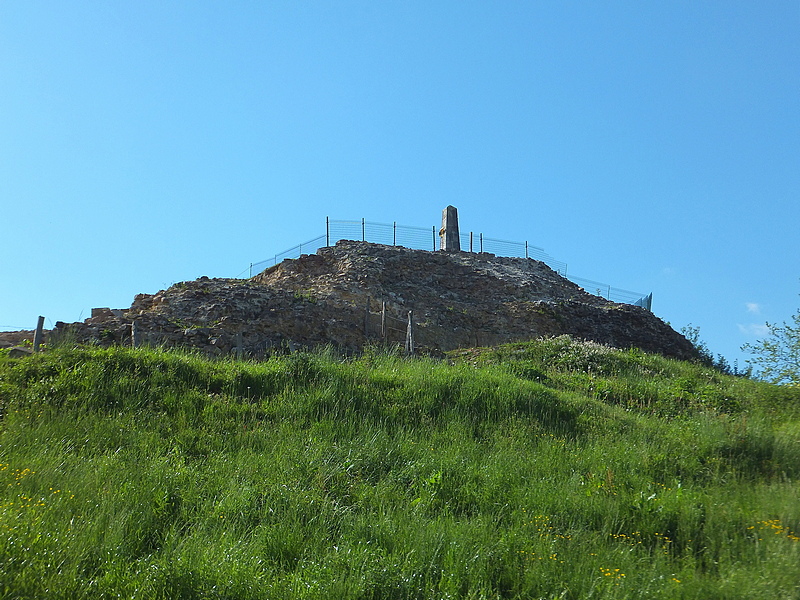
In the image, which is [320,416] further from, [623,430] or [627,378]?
[627,378]

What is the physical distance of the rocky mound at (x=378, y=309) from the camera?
1772 cm

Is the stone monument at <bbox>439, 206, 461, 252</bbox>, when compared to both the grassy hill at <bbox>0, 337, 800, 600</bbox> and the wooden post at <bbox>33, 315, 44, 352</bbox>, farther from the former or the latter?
the wooden post at <bbox>33, 315, 44, 352</bbox>

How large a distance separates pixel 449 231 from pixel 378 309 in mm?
11492

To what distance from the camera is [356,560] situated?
19.5 ft

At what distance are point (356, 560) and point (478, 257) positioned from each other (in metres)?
27.9

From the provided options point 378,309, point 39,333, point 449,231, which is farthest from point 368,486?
point 449,231

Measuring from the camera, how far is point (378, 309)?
2345 cm

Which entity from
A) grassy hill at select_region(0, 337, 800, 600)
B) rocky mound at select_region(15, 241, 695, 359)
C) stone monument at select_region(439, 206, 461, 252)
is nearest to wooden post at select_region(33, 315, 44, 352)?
rocky mound at select_region(15, 241, 695, 359)

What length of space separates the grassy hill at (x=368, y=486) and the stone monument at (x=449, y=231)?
20815mm

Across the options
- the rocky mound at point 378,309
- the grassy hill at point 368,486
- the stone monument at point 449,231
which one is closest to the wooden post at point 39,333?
the rocky mound at point 378,309

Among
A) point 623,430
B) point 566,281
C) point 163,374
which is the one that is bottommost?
point 623,430

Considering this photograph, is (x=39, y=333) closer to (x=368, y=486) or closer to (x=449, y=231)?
(x=368, y=486)

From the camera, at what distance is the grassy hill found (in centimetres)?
574

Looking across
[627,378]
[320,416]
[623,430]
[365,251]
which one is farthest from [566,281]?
[320,416]
